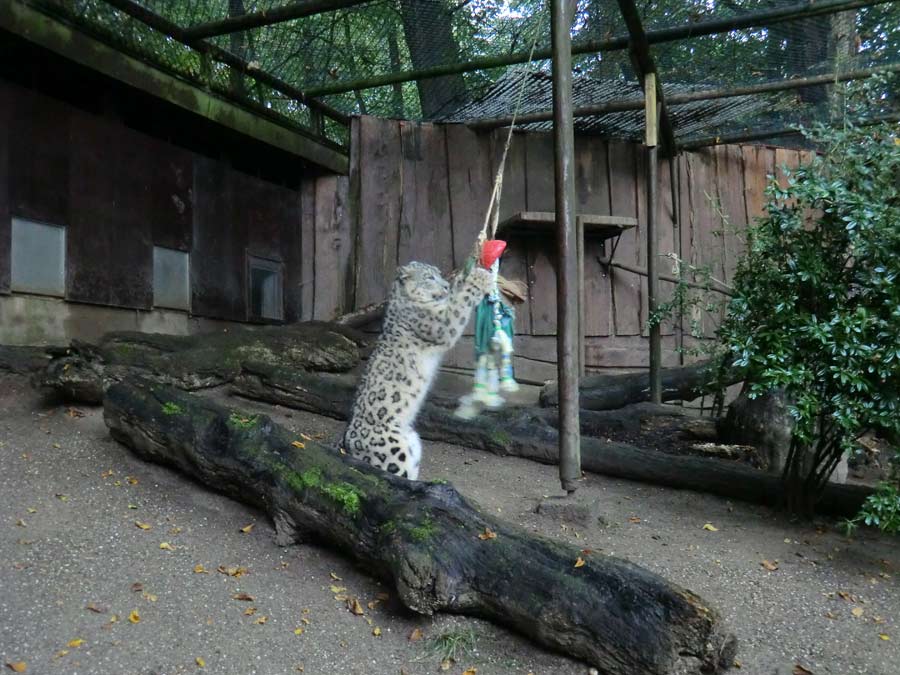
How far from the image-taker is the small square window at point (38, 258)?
6.14m

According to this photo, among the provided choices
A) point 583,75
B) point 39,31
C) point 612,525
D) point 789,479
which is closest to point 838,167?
point 789,479

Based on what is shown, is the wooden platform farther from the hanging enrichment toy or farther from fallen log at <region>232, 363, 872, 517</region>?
the hanging enrichment toy

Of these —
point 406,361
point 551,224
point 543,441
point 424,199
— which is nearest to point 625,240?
point 551,224

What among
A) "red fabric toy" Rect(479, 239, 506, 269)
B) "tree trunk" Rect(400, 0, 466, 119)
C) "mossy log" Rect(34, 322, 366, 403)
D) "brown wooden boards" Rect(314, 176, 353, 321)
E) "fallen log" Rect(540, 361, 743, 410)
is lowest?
"fallen log" Rect(540, 361, 743, 410)

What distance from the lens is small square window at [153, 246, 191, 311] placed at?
7.36 metres

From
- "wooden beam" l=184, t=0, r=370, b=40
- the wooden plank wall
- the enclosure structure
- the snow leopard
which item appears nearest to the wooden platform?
the enclosure structure

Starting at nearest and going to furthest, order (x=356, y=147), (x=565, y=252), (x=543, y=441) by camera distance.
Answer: (x=565, y=252), (x=543, y=441), (x=356, y=147)

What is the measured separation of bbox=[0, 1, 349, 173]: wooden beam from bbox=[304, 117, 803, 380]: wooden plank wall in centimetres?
54

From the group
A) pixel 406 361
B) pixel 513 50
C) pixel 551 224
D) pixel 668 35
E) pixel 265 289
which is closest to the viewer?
pixel 406 361

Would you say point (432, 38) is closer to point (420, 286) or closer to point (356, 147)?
point (356, 147)

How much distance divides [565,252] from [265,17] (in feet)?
11.9

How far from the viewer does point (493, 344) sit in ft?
15.9

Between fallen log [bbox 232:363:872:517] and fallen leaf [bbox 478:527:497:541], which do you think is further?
fallen log [bbox 232:363:872:517]

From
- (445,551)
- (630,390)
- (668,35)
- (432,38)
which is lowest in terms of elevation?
(445,551)
